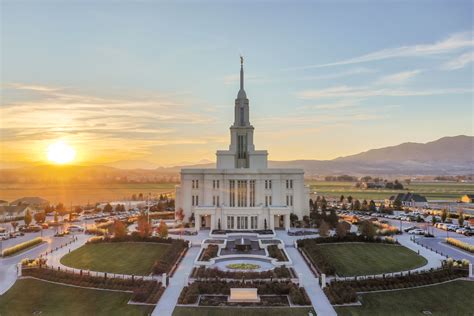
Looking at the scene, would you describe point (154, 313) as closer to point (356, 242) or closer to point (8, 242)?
point (356, 242)

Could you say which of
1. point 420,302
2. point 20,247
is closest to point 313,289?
point 420,302

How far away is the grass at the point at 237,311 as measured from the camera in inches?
1100

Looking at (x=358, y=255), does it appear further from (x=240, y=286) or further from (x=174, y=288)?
(x=174, y=288)

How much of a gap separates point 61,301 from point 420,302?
86.9 feet

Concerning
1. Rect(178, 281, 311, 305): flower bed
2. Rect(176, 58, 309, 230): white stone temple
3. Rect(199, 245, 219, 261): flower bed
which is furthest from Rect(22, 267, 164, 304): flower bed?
Rect(176, 58, 309, 230): white stone temple

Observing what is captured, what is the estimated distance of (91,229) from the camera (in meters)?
60.1

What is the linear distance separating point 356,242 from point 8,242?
43.4m

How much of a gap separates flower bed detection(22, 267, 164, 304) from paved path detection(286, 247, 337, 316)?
11.5 metres

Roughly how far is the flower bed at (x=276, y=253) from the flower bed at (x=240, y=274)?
477 cm

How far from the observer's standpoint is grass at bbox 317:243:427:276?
127ft

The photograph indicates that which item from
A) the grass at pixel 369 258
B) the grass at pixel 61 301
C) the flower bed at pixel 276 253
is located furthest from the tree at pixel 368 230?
the grass at pixel 61 301

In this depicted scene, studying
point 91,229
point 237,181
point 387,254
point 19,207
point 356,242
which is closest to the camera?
point 387,254

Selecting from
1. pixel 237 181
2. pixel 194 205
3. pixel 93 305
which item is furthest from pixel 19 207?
pixel 93 305

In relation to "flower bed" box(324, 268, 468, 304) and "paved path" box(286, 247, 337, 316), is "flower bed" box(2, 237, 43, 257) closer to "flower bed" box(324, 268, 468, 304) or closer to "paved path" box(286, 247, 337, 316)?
"paved path" box(286, 247, 337, 316)
